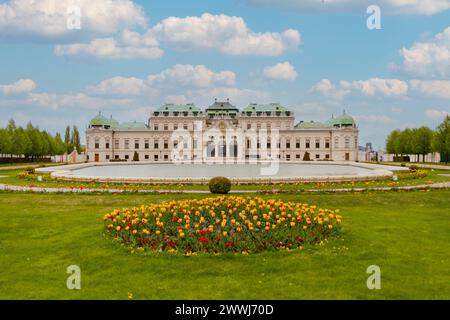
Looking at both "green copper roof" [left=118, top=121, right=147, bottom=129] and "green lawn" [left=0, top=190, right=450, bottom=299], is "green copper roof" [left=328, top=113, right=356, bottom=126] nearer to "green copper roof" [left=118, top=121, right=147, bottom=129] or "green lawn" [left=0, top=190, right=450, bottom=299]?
"green copper roof" [left=118, top=121, right=147, bottom=129]

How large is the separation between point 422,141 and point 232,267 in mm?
74655

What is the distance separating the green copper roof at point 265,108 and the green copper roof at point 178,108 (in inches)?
472

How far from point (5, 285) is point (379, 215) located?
1202 cm

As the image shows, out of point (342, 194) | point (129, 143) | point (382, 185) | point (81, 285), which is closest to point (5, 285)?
point (81, 285)

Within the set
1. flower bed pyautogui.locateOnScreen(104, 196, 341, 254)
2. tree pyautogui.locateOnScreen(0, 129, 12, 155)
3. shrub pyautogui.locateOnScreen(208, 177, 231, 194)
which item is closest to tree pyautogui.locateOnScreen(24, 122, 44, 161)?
tree pyautogui.locateOnScreen(0, 129, 12, 155)

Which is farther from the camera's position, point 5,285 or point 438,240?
point 438,240

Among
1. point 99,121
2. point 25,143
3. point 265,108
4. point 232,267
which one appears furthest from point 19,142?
point 232,267

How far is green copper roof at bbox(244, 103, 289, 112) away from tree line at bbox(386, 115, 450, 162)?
81.7 ft

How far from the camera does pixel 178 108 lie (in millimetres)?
94500

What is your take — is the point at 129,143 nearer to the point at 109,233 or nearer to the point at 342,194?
the point at 342,194

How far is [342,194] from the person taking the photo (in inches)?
878

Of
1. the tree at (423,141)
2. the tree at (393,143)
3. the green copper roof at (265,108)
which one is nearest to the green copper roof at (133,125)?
the green copper roof at (265,108)

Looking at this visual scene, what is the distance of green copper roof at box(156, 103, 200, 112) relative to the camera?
9419cm

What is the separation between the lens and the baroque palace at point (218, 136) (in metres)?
91.9
